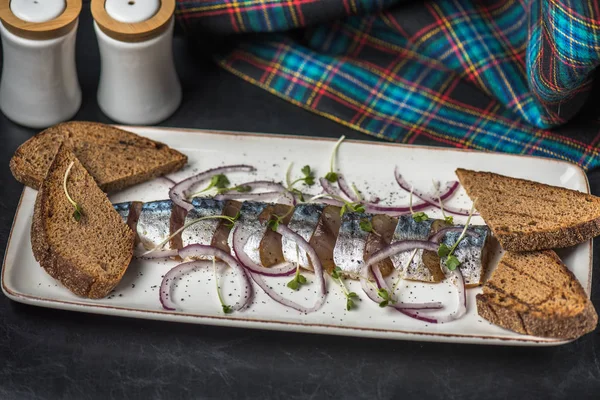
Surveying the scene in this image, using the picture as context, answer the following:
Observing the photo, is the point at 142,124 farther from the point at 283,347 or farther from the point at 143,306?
the point at 283,347

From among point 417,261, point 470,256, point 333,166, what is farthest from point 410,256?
point 333,166

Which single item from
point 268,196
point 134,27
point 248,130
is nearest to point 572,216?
point 268,196

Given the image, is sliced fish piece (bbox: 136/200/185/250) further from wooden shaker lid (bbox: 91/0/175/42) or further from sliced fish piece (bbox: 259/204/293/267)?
wooden shaker lid (bbox: 91/0/175/42)

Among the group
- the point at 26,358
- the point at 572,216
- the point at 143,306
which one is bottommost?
the point at 26,358

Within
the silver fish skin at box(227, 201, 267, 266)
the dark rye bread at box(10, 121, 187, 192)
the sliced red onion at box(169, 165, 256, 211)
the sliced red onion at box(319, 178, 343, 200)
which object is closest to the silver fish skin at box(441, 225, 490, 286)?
the sliced red onion at box(319, 178, 343, 200)

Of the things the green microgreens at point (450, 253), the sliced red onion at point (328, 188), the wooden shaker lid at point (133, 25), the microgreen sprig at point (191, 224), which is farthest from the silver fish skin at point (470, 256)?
the wooden shaker lid at point (133, 25)
